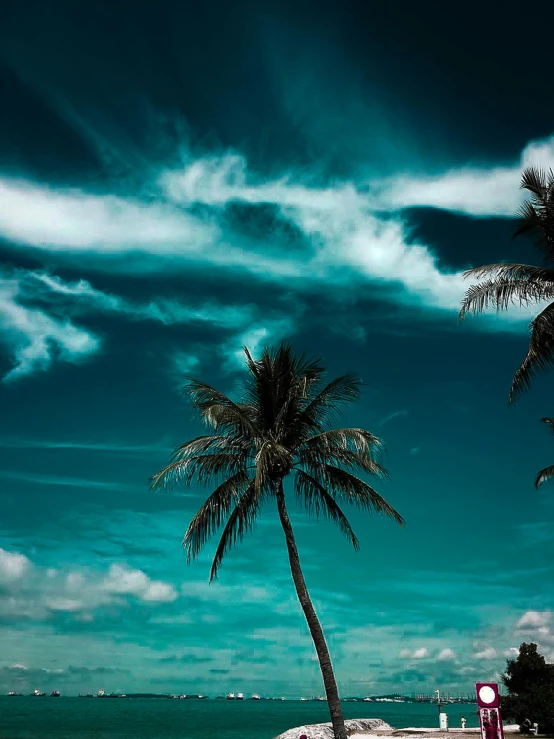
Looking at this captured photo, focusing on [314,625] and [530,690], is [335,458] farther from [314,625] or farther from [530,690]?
[530,690]

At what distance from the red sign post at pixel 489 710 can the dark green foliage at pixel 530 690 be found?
25523 millimetres

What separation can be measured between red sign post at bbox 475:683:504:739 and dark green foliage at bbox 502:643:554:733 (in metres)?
25.5

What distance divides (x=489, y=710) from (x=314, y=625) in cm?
1127

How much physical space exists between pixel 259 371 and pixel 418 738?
20626 mm

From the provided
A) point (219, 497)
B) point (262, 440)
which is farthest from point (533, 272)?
point (219, 497)

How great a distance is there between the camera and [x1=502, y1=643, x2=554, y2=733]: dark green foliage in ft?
92.8

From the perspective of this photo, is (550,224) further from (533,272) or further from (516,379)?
(516,379)

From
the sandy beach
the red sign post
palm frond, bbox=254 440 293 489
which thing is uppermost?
palm frond, bbox=254 440 293 489

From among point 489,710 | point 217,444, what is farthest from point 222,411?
point 489,710

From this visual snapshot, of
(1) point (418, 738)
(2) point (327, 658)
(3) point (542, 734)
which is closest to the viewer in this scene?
(2) point (327, 658)

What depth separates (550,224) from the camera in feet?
50.8

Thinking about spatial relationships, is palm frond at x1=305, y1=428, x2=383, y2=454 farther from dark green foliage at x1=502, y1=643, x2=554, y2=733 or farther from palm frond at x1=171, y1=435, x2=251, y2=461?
dark green foliage at x1=502, y1=643, x2=554, y2=733

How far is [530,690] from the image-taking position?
29438 mm

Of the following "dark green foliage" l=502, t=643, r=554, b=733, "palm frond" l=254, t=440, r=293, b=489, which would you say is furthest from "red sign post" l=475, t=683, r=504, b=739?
"dark green foliage" l=502, t=643, r=554, b=733
